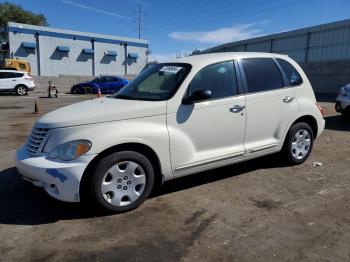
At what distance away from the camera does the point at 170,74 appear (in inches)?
191

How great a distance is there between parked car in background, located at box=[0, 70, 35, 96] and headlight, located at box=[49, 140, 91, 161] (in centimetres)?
2280

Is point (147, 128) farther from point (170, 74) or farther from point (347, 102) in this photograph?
point (347, 102)

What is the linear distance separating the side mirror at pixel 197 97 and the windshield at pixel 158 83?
19 centimetres

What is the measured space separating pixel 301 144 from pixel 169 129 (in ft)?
8.48

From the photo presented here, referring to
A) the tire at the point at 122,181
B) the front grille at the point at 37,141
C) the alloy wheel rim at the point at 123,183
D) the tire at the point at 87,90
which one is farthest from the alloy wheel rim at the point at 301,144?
the tire at the point at 87,90

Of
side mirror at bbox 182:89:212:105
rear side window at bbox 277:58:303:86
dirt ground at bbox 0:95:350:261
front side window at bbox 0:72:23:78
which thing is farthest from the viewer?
front side window at bbox 0:72:23:78

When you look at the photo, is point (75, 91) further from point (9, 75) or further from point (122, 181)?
point (122, 181)

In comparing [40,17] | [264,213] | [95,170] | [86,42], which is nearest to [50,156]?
[95,170]

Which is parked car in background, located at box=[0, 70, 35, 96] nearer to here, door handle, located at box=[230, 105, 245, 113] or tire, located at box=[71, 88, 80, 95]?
tire, located at box=[71, 88, 80, 95]

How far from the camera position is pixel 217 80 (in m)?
4.85

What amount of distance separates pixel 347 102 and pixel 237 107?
19.9 ft

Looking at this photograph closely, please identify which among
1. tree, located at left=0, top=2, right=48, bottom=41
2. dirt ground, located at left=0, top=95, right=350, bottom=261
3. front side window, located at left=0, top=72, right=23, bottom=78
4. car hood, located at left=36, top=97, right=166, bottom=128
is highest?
tree, located at left=0, top=2, right=48, bottom=41

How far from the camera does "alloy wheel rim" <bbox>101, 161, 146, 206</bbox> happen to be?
4.02 metres

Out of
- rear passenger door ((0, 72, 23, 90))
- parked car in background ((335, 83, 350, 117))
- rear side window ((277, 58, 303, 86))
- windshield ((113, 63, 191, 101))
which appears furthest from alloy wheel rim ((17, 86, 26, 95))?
rear side window ((277, 58, 303, 86))
